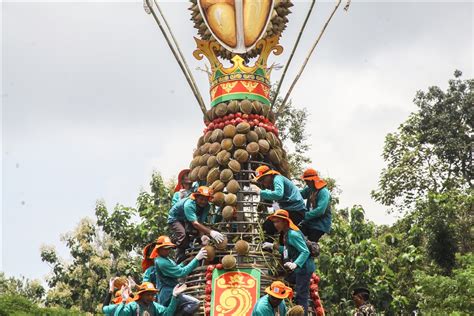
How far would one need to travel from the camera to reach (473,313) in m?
13.7

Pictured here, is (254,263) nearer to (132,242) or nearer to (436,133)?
(132,242)

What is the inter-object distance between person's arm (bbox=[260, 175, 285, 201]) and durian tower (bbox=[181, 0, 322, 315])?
16.0 inches

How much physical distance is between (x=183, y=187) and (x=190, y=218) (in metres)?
1.13

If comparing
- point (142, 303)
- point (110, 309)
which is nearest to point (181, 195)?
point (110, 309)

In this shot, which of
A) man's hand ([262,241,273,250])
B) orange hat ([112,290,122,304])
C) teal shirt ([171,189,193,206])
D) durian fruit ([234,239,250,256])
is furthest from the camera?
teal shirt ([171,189,193,206])

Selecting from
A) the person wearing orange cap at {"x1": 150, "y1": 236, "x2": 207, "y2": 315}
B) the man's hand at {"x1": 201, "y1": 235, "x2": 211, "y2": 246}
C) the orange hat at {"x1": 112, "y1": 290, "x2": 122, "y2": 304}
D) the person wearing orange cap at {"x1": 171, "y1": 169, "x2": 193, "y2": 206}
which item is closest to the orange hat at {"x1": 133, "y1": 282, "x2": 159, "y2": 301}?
the orange hat at {"x1": 112, "y1": 290, "x2": 122, "y2": 304}

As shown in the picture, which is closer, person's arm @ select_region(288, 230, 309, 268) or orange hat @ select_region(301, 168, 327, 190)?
person's arm @ select_region(288, 230, 309, 268)

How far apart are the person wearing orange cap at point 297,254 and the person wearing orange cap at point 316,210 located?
0.52 m

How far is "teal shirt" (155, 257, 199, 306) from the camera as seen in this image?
8570 millimetres

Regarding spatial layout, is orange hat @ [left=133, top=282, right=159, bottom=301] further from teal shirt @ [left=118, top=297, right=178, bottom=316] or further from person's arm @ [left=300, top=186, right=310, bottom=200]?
person's arm @ [left=300, top=186, right=310, bottom=200]

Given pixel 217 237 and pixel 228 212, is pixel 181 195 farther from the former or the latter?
pixel 217 237

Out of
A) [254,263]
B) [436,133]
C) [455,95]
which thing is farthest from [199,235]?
[455,95]

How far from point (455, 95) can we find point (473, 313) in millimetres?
12077

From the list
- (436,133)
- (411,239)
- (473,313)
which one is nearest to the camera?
(473,313)
